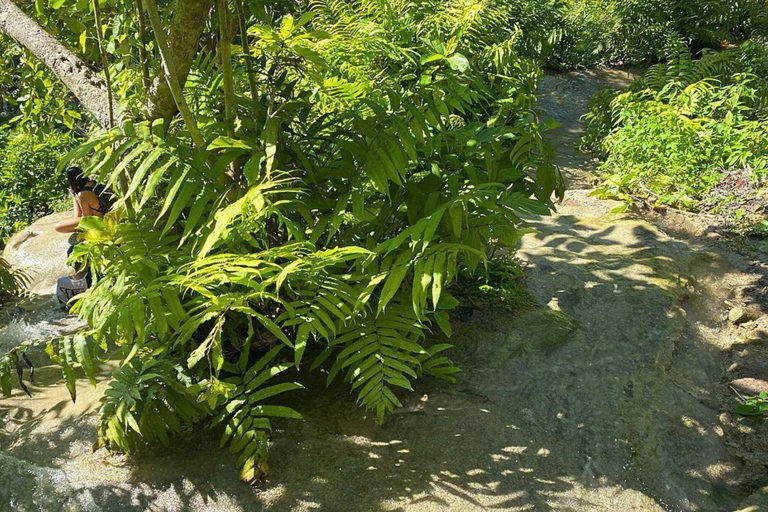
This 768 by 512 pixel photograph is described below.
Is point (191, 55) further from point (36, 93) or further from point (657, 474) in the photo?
point (657, 474)

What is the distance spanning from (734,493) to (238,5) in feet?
10.0

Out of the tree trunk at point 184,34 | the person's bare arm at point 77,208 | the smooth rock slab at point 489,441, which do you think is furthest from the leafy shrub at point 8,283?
the tree trunk at point 184,34

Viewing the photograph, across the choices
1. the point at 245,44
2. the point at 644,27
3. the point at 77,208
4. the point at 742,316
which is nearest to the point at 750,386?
the point at 742,316

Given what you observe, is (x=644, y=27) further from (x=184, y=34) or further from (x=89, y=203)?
(x=184, y=34)

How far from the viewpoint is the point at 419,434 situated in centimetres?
295

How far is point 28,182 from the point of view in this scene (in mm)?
9680

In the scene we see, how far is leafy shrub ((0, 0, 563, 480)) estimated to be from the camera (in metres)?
2.44

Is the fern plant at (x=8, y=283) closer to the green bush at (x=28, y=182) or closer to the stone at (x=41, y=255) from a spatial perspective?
the stone at (x=41, y=255)

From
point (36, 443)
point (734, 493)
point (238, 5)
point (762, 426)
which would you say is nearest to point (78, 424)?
point (36, 443)

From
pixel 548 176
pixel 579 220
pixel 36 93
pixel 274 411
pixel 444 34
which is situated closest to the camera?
pixel 274 411

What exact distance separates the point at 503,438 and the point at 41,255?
5.85 m

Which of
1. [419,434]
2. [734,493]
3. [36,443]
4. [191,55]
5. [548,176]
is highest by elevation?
[191,55]

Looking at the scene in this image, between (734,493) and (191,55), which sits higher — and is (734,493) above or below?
below

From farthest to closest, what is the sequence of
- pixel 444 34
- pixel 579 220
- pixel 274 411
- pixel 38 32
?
pixel 444 34, pixel 579 220, pixel 38 32, pixel 274 411
